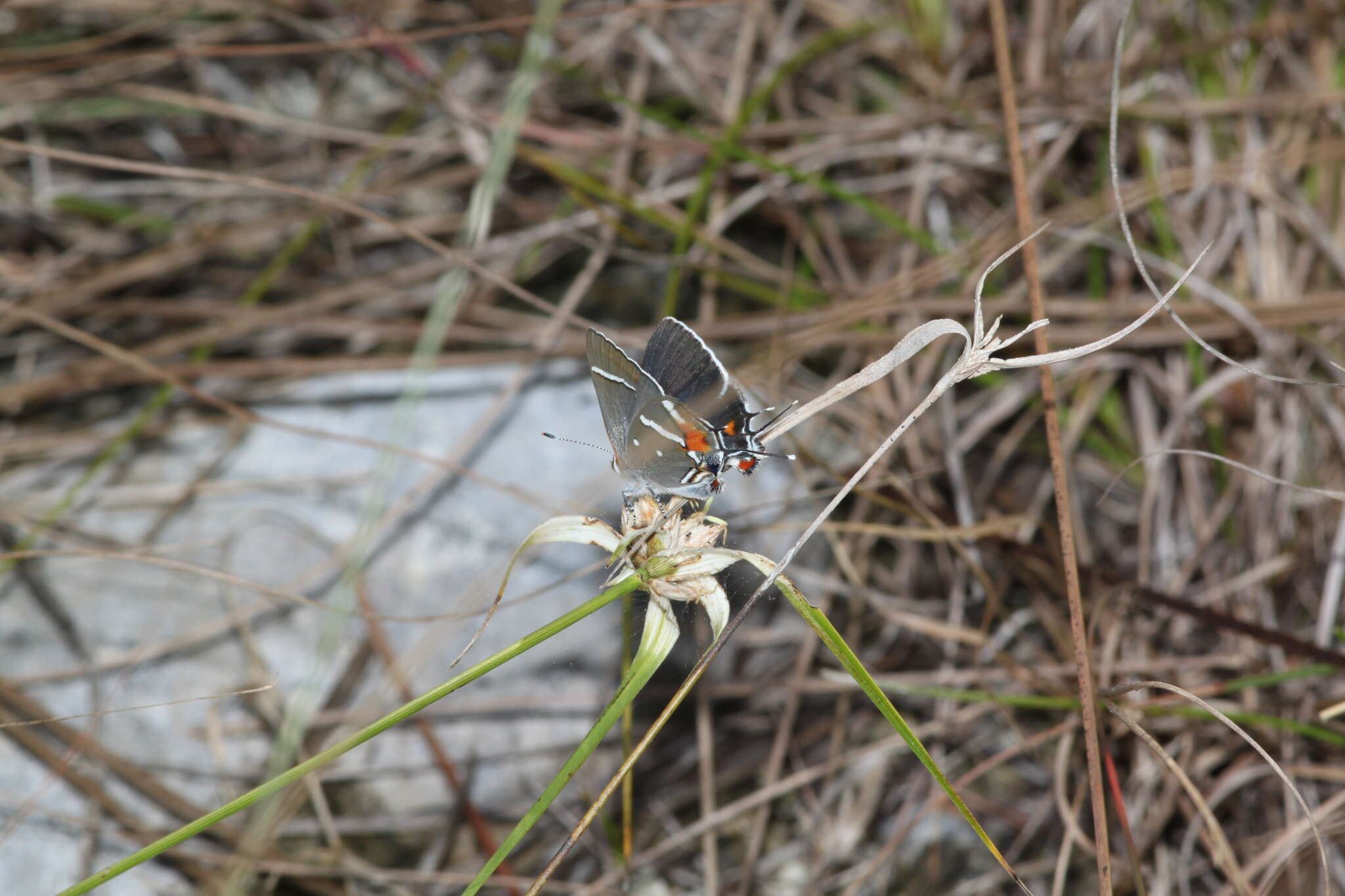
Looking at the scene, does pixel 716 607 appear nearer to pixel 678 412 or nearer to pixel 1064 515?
pixel 678 412

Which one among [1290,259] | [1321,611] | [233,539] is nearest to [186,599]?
[233,539]

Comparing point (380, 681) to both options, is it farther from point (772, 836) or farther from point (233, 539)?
point (772, 836)

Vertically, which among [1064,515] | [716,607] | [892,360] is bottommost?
[1064,515]

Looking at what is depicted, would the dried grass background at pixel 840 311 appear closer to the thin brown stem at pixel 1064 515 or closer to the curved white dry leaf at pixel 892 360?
the thin brown stem at pixel 1064 515

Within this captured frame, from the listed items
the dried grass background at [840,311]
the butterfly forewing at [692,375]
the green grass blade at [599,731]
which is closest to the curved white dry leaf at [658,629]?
the green grass blade at [599,731]

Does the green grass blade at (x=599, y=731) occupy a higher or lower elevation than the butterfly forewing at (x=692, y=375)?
lower

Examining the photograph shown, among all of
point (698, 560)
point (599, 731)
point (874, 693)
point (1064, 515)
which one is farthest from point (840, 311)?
point (599, 731)

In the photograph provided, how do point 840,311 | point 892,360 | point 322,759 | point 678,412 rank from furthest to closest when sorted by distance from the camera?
1. point 840,311
2. point 678,412
3. point 892,360
4. point 322,759

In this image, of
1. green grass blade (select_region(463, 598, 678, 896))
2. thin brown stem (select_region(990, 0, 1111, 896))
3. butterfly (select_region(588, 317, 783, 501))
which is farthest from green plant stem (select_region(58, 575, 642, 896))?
thin brown stem (select_region(990, 0, 1111, 896))
